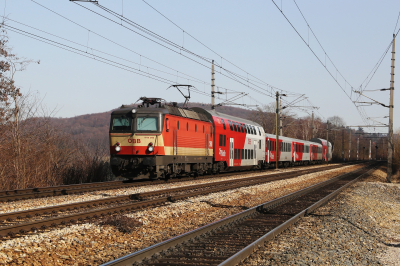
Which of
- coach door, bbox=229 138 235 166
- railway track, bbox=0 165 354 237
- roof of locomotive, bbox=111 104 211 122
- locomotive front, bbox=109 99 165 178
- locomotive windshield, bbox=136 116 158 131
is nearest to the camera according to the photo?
railway track, bbox=0 165 354 237

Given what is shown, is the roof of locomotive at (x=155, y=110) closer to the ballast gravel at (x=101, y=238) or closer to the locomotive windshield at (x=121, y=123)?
the locomotive windshield at (x=121, y=123)

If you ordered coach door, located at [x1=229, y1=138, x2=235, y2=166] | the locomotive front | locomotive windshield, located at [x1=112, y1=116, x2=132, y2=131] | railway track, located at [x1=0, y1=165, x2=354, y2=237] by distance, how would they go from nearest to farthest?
1. railway track, located at [x1=0, y1=165, x2=354, y2=237]
2. the locomotive front
3. locomotive windshield, located at [x1=112, y1=116, x2=132, y2=131]
4. coach door, located at [x1=229, y1=138, x2=235, y2=166]

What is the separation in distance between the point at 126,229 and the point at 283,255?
3.42 meters

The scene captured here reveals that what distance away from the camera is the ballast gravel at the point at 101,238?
21.1 feet

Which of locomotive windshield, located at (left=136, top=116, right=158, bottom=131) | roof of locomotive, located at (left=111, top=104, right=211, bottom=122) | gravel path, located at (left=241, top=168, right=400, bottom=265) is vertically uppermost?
roof of locomotive, located at (left=111, top=104, right=211, bottom=122)

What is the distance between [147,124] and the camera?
706 inches

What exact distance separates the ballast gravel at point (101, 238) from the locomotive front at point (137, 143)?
5.52 meters

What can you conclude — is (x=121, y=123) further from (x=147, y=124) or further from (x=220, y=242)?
(x=220, y=242)

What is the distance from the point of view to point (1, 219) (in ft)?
29.7

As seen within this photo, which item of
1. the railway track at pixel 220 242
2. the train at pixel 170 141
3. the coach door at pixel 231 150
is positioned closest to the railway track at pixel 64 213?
the railway track at pixel 220 242

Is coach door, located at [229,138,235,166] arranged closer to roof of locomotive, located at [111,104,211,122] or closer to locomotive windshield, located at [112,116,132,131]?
roof of locomotive, located at [111,104,211,122]

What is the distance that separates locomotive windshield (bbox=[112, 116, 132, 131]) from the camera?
18120mm

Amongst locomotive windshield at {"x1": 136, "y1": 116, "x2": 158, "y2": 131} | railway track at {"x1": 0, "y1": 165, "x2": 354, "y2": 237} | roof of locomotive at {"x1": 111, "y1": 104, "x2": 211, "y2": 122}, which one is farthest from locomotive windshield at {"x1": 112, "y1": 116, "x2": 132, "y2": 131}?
railway track at {"x1": 0, "y1": 165, "x2": 354, "y2": 237}

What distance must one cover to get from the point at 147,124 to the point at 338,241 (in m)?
11.4
